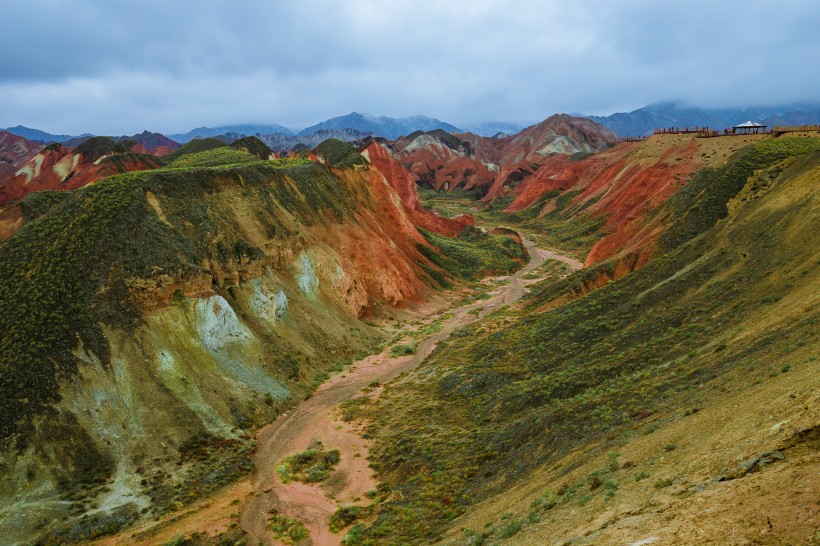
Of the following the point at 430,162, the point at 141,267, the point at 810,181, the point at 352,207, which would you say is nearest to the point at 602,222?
the point at 352,207

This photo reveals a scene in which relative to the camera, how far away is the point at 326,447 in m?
28.6

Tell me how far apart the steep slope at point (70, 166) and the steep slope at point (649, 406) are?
100m

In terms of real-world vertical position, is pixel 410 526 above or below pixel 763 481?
below

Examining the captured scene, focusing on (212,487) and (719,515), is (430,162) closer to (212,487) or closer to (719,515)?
(212,487)

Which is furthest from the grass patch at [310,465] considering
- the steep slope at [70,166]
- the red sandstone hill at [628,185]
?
A: the steep slope at [70,166]

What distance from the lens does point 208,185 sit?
43.7 meters

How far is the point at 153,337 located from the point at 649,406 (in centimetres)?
2812

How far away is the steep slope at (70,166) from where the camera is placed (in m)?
111

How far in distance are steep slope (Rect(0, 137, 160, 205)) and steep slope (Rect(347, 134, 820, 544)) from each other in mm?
100398

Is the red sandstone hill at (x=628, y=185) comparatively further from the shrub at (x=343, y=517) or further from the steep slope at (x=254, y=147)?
the steep slope at (x=254, y=147)

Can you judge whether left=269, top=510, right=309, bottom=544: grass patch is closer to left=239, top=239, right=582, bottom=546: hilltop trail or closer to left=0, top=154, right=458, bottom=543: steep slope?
left=239, top=239, right=582, bottom=546: hilltop trail

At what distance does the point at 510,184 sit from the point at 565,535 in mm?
148217

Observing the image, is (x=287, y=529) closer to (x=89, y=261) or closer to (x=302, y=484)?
(x=302, y=484)

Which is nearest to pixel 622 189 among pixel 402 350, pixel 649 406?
pixel 402 350
